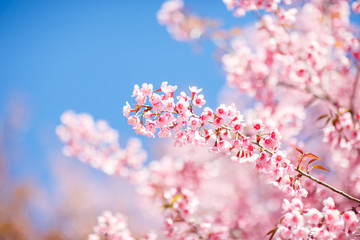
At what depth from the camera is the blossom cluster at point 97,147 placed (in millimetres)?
5125

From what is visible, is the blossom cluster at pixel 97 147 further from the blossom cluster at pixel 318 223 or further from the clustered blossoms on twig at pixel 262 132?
the blossom cluster at pixel 318 223

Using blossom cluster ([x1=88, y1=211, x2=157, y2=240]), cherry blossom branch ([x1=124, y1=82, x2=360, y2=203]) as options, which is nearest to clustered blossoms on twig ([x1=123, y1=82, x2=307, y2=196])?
cherry blossom branch ([x1=124, y1=82, x2=360, y2=203])

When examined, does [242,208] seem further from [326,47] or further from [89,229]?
[89,229]

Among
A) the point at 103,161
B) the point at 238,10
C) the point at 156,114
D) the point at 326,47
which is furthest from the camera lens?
the point at 103,161

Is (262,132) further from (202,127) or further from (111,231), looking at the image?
(111,231)

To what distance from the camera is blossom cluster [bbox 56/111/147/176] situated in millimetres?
5125

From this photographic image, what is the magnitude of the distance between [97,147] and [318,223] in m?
4.31

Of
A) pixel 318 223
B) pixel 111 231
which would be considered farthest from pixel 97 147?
pixel 318 223

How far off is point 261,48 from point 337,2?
152 centimetres

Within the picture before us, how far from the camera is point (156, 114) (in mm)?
2059

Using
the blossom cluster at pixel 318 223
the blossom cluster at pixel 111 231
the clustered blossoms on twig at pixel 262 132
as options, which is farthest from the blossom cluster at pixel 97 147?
the blossom cluster at pixel 318 223

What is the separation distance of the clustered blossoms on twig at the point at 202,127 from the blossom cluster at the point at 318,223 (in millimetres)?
154

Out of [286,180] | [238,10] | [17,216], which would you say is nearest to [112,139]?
[238,10]

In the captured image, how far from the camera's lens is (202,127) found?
211cm
